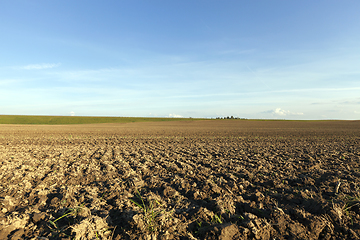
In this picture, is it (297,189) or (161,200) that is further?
(297,189)

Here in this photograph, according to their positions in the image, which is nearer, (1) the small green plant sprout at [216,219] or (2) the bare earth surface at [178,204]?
(2) the bare earth surface at [178,204]

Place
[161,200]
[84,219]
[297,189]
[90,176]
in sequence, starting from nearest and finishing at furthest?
[84,219] → [161,200] → [297,189] → [90,176]

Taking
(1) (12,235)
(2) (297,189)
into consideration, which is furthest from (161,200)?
(2) (297,189)

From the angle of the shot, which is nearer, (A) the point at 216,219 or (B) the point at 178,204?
(A) the point at 216,219

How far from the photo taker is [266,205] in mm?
4543

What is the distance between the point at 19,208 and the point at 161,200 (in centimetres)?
323

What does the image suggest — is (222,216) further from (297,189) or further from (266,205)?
(297,189)

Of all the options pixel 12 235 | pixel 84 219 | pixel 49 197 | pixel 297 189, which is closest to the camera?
pixel 12 235

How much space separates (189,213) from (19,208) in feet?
12.7

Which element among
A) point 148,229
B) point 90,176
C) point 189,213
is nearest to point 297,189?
point 189,213

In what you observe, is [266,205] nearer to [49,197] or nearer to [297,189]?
[297,189]

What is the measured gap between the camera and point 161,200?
4785 mm

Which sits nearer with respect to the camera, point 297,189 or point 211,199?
point 211,199

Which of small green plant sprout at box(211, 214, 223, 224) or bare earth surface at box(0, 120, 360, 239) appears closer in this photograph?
bare earth surface at box(0, 120, 360, 239)
